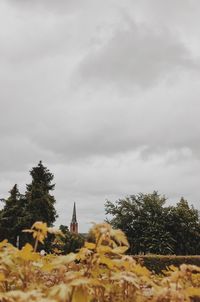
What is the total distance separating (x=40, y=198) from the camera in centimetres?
4809

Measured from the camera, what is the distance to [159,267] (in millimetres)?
24625

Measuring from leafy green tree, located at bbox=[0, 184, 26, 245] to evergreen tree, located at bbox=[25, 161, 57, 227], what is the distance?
1050mm

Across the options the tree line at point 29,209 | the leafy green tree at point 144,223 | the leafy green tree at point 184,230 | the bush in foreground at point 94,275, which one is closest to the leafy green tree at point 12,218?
the tree line at point 29,209

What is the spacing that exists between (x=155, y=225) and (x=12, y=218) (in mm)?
15084

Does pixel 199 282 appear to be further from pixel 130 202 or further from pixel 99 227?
pixel 130 202

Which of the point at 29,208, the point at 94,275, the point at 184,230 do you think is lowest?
the point at 94,275

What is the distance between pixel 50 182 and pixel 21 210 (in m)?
4.17

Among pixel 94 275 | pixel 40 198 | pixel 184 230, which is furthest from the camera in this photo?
pixel 184 230

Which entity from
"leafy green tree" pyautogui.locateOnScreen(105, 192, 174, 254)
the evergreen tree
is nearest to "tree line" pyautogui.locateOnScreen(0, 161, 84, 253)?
the evergreen tree

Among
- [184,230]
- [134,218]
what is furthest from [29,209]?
[184,230]

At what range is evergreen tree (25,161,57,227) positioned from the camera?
4797 cm

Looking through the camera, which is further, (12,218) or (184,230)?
(184,230)

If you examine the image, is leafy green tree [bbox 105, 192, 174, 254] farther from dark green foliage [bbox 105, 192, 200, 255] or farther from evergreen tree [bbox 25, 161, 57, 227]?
evergreen tree [bbox 25, 161, 57, 227]

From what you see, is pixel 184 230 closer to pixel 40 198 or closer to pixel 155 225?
pixel 155 225
